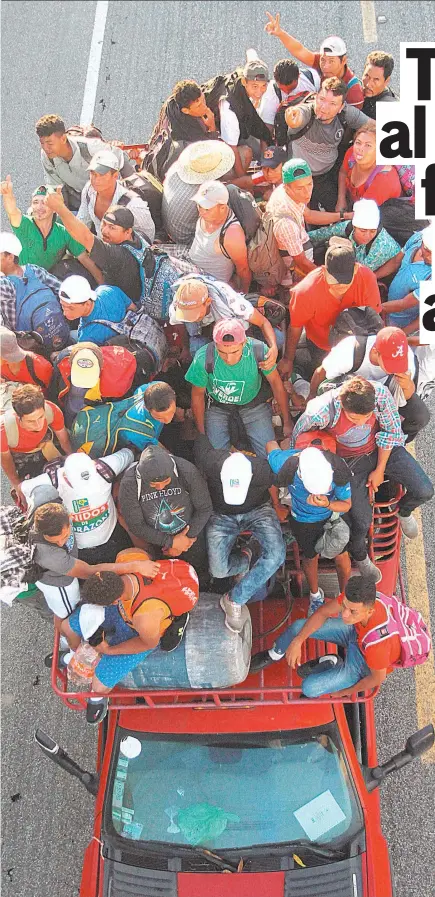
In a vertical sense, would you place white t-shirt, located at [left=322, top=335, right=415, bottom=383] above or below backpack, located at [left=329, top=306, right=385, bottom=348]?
below

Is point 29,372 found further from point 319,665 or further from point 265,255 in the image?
point 319,665

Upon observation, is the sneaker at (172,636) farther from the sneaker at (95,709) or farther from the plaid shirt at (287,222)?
the plaid shirt at (287,222)

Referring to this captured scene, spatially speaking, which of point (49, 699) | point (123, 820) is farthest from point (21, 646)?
point (123, 820)

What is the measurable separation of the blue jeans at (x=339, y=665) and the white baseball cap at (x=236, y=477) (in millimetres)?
842

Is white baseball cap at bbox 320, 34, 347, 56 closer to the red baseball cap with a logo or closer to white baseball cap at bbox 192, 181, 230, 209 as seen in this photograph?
white baseball cap at bbox 192, 181, 230, 209

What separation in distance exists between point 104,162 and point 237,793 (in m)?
4.23

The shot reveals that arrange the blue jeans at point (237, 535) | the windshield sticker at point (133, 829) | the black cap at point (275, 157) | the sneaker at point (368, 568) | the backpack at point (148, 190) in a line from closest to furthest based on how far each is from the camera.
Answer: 1. the windshield sticker at point (133, 829)
2. the blue jeans at point (237, 535)
3. the sneaker at point (368, 568)
4. the backpack at point (148, 190)
5. the black cap at point (275, 157)

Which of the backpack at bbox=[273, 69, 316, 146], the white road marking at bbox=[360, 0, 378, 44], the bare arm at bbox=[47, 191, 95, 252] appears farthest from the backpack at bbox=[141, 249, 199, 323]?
the white road marking at bbox=[360, 0, 378, 44]

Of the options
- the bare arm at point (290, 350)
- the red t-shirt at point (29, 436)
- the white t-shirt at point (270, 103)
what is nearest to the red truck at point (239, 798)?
the red t-shirt at point (29, 436)

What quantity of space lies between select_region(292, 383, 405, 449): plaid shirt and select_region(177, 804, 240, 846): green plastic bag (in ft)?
6.98

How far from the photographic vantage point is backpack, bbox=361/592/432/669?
15.0ft

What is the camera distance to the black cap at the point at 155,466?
175 inches

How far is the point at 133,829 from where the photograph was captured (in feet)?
15.0

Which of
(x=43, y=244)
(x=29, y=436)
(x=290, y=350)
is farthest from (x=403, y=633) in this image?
(x=43, y=244)
